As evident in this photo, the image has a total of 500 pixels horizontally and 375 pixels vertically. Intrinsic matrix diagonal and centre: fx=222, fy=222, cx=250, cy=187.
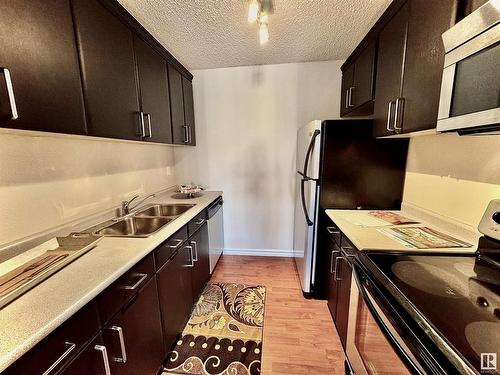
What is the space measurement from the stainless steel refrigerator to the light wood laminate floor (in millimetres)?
653

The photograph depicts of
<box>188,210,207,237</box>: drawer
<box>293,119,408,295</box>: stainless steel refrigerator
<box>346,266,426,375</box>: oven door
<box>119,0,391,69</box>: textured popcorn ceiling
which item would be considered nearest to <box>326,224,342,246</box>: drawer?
<box>293,119,408,295</box>: stainless steel refrigerator

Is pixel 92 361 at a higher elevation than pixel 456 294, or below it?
below

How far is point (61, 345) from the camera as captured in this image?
73 centimetres

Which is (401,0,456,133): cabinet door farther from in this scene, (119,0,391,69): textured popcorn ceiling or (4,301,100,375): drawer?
(4,301,100,375): drawer

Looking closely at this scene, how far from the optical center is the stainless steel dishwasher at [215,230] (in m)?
2.43

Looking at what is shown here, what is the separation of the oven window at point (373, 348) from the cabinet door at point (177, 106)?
2066 mm

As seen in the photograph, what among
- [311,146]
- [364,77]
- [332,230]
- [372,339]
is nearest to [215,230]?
[332,230]

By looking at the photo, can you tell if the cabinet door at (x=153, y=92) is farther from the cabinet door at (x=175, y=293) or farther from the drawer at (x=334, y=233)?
the drawer at (x=334, y=233)

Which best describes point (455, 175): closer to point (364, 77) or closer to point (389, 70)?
point (389, 70)

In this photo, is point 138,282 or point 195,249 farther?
point 195,249

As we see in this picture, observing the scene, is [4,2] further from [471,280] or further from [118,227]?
[471,280]

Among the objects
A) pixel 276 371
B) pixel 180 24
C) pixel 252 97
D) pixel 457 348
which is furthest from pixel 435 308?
pixel 252 97

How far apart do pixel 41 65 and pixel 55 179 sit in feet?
2.31

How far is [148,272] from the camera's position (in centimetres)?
123
